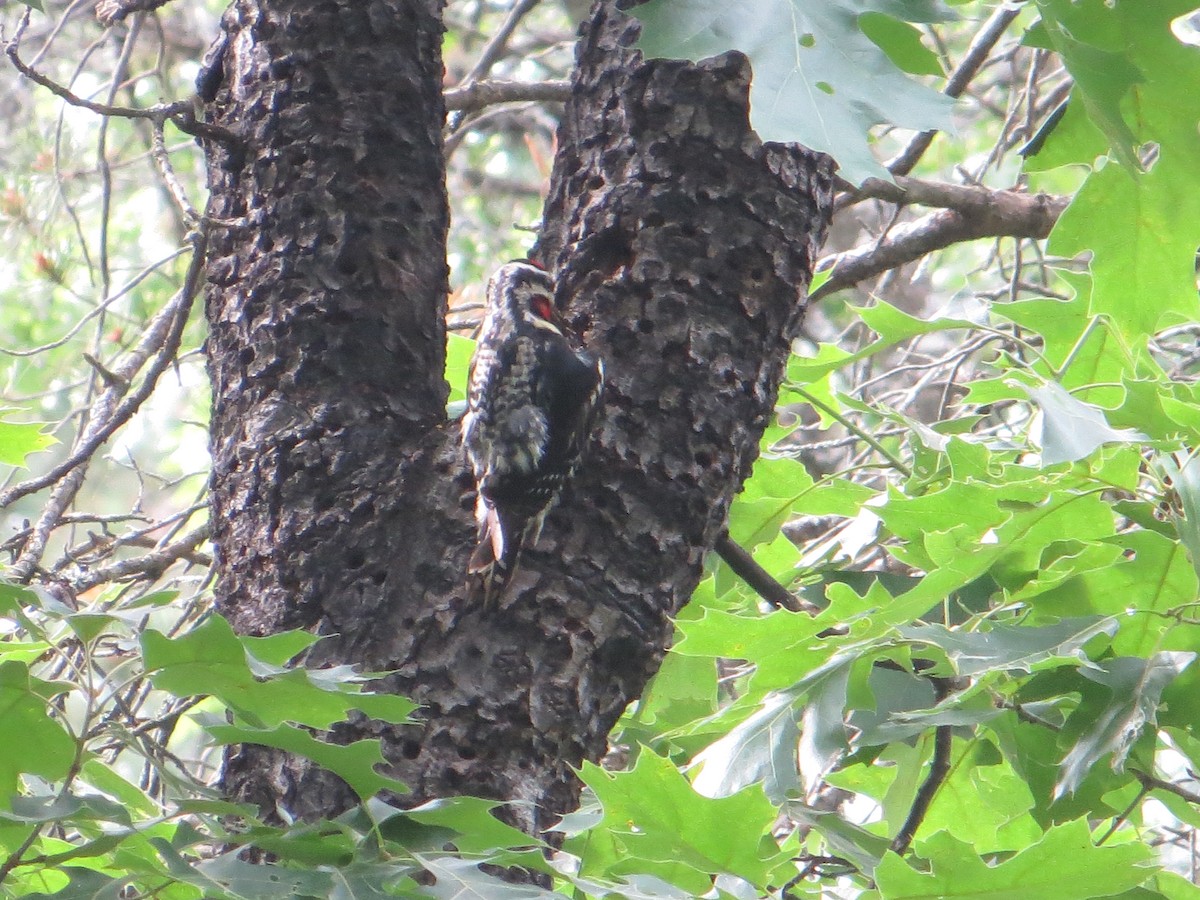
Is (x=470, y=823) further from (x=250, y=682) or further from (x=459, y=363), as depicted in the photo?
(x=459, y=363)

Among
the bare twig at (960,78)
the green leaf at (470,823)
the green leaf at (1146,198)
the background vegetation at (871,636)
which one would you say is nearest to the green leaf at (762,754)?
the background vegetation at (871,636)

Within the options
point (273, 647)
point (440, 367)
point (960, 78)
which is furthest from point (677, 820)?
point (960, 78)

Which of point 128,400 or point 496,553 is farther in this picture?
point 128,400

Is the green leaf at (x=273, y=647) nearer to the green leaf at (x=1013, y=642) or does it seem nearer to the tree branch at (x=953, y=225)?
the green leaf at (x=1013, y=642)

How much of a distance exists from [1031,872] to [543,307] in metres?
1.08

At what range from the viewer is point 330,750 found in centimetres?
121

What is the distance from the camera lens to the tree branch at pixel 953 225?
2574 millimetres

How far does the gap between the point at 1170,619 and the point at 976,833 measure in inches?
22.8

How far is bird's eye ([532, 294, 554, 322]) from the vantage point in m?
1.95

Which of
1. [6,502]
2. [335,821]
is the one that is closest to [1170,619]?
[335,821]

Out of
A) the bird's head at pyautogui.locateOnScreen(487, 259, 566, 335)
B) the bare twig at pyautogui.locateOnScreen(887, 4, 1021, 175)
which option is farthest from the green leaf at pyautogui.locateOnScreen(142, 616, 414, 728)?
the bare twig at pyautogui.locateOnScreen(887, 4, 1021, 175)

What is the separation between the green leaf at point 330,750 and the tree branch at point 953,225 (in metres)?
1.55

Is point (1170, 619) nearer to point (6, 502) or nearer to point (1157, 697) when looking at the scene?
point (1157, 697)

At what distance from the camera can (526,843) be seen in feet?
4.06
